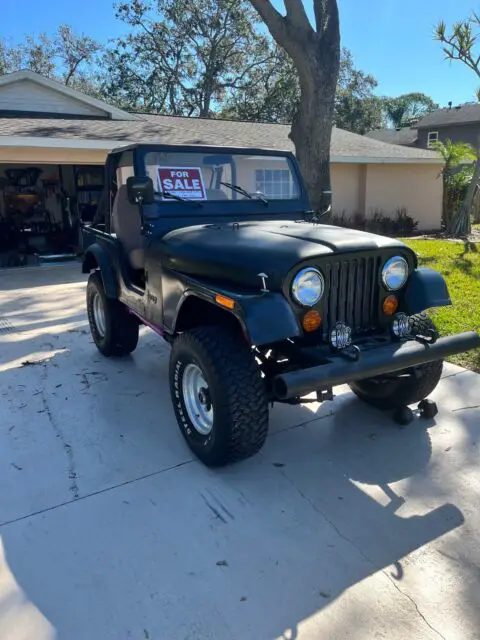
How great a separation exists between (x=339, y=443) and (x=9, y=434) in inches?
88.1

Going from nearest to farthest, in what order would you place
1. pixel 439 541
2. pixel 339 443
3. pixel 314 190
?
1. pixel 439 541
2. pixel 339 443
3. pixel 314 190

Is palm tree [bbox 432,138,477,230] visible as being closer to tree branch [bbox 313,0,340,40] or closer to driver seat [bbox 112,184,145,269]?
tree branch [bbox 313,0,340,40]

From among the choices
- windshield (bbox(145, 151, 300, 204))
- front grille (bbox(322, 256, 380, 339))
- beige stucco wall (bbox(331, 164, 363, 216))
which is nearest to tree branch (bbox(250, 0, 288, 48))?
windshield (bbox(145, 151, 300, 204))

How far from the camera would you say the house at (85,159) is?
1021 cm

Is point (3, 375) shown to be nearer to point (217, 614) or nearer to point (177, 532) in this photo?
point (177, 532)

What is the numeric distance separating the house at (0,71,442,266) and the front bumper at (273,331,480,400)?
8675mm

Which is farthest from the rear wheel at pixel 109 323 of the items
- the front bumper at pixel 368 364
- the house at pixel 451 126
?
the house at pixel 451 126

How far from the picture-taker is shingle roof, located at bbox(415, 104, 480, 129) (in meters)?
29.1

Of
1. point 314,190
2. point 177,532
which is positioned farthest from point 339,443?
point 314,190

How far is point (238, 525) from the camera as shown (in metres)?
2.55

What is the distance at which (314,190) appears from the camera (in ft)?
28.9

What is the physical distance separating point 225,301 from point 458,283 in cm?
593

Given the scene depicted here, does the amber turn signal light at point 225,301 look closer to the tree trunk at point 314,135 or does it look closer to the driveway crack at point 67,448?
the driveway crack at point 67,448

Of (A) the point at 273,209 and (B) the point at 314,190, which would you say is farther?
(B) the point at 314,190
